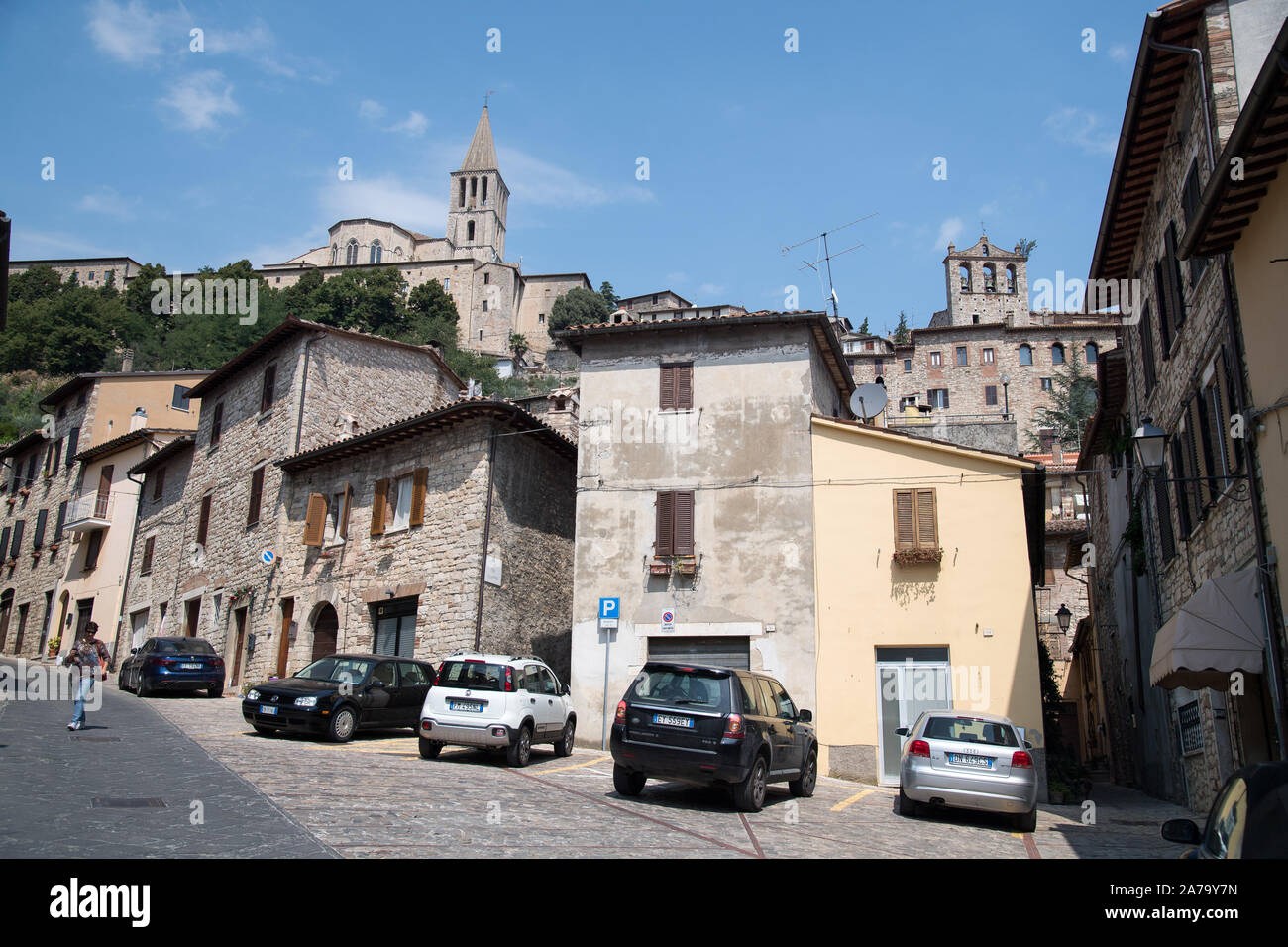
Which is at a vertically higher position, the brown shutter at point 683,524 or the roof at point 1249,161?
the roof at point 1249,161

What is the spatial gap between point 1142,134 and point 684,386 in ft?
31.6

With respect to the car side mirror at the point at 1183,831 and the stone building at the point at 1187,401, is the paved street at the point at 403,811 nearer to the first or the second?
the stone building at the point at 1187,401

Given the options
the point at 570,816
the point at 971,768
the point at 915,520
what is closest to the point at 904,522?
the point at 915,520

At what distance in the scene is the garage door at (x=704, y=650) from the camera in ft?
63.2

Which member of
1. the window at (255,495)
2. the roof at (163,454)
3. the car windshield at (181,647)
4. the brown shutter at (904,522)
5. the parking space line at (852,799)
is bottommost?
the parking space line at (852,799)

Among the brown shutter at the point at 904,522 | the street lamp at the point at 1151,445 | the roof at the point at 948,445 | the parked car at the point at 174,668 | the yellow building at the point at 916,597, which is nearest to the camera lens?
the street lamp at the point at 1151,445

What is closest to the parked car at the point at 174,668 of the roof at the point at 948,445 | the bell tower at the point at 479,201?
the roof at the point at 948,445

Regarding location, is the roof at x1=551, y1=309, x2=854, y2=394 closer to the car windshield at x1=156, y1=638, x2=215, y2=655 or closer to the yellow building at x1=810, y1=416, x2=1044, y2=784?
the yellow building at x1=810, y1=416, x2=1044, y2=784

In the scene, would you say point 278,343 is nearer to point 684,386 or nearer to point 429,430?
point 429,430

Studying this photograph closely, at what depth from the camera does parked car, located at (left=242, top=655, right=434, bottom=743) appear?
15.6 metres

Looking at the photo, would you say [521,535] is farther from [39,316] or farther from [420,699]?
[39,316]

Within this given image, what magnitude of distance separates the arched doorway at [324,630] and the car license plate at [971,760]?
1697 centimetres

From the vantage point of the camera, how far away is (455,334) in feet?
339
